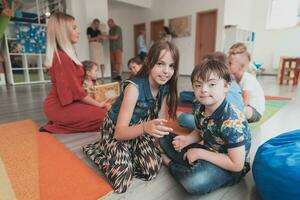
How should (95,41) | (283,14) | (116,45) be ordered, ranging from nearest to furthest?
1. (95,41)
2. (116,45)
3. (283,14)

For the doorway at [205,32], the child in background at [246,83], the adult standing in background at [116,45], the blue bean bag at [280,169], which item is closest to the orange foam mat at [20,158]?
the blue bean bag at [280,169]

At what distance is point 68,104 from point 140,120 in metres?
0.76

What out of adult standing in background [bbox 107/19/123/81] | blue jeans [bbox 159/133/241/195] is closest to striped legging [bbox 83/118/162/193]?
blue jeans [bbox 159/133/241/195]

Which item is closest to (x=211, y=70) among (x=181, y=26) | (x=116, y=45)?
(x=116, y=45)

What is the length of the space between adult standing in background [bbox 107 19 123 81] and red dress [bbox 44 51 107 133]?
10.9ft

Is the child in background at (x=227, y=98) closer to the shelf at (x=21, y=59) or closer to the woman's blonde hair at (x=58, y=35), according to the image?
the woman's blonde hair at (x=58, y=35)

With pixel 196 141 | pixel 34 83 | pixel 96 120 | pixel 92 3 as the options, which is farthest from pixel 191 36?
pixel 196 141

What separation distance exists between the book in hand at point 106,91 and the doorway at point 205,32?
4.45 meters

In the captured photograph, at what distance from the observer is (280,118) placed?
1.99 metres

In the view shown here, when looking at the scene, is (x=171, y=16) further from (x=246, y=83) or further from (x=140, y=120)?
(x=140, y=120)

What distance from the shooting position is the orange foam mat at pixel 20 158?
0.89 meters

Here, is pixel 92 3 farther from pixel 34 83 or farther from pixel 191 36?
pixel 191 36

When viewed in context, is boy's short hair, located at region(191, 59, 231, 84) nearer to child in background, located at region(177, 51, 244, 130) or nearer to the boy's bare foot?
child in background, located at region(177, 51, 244, 130)

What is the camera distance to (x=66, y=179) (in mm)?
956
